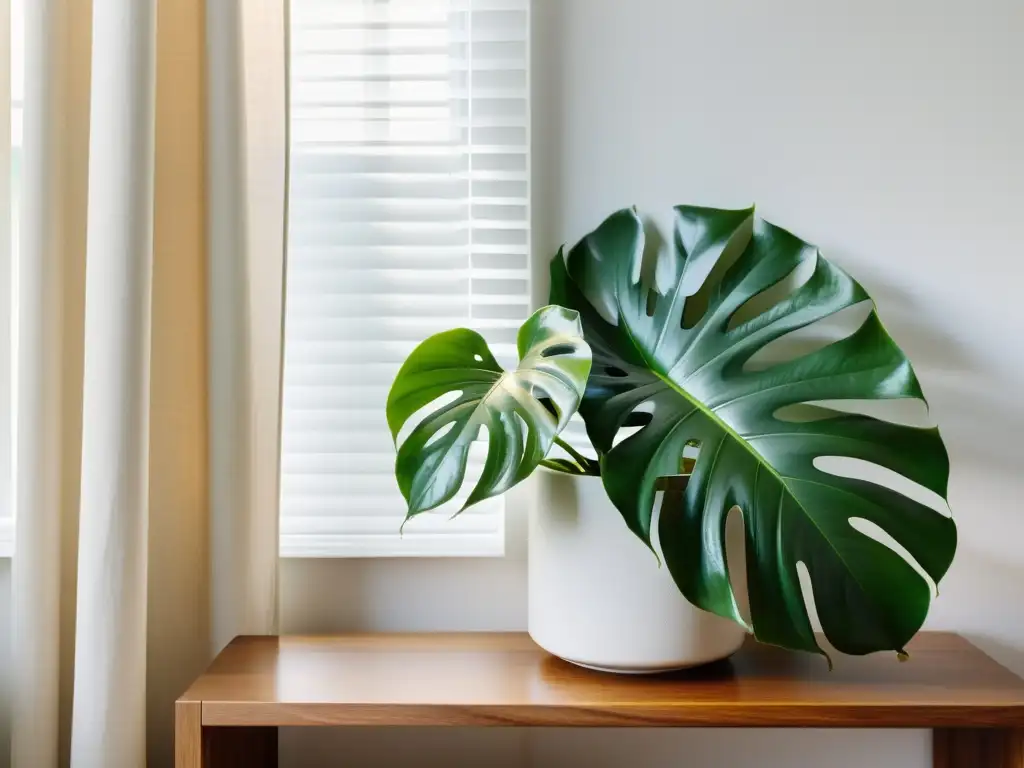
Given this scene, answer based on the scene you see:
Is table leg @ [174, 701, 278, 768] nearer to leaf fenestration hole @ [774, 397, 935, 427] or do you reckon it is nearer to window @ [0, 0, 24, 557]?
window @ [0, 0, 24, 557]

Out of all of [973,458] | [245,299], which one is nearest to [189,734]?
[245,299]

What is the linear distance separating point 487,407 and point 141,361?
0.47 m

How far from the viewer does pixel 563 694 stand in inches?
35.4

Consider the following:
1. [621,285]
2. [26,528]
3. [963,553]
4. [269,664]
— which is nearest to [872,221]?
[621,285]

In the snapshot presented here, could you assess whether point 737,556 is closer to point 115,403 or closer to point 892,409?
point 892,409

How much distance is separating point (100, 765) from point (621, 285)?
2.85 feet

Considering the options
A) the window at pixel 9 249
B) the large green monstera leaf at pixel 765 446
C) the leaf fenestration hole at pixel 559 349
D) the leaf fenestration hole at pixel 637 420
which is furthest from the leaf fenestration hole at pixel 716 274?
the window at pixel 9 249

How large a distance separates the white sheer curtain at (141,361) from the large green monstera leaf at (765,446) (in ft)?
1.57

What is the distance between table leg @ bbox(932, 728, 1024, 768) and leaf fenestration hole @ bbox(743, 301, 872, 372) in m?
0.50

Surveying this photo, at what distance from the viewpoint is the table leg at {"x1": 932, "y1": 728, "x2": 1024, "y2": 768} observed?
0.93 metres

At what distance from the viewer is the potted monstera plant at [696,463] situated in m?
0.81

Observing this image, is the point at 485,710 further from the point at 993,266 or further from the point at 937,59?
the point at 937,59

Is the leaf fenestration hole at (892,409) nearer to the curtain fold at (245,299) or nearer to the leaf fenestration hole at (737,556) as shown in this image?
the leaf fenestration hole at (737,556)

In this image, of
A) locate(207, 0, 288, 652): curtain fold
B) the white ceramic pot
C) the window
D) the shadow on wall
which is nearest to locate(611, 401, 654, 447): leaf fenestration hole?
the white ceramic pot
